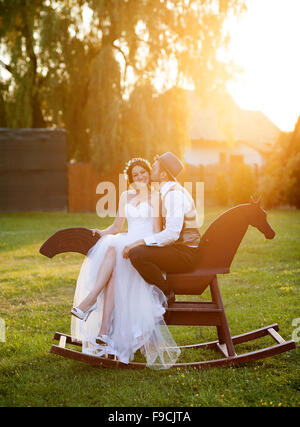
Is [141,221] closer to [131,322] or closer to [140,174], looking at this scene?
[140,174]

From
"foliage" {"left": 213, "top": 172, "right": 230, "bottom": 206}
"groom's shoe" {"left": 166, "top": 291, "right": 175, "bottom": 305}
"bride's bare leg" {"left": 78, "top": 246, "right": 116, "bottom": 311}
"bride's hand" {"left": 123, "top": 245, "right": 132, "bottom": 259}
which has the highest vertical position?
"bride's hand" {"left": 123, "top": 245, "right": 132, "bottom": 259}

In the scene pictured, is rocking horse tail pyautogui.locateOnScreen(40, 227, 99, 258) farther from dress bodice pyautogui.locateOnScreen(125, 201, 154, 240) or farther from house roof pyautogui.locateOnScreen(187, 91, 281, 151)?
house roof pyautogui.locateOnScreen(187, 91, 281, 151)

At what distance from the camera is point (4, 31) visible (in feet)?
56.7

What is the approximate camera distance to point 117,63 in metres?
17.1

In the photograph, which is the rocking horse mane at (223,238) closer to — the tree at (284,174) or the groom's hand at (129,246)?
the groom's hand at (129,246)

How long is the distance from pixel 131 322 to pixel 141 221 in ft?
2.91

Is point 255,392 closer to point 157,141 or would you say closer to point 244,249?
point 244,249

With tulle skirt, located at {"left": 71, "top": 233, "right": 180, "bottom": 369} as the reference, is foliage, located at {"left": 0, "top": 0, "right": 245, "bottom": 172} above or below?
above

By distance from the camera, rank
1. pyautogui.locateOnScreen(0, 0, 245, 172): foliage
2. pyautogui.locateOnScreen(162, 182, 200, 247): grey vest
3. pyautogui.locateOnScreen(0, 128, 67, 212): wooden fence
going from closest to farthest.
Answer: pyautogui.locateOnScreen(162, 182, 200, 247): grey vest < pyautogui.locateOnScreen(0, 0, 245, 172): foliage < pyautogui.locateOnScreen(0, 128, 67, 212): wooden fence

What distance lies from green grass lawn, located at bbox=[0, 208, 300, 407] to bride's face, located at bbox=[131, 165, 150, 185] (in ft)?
5.31

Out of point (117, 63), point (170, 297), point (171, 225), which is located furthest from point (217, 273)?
point (117, 63)

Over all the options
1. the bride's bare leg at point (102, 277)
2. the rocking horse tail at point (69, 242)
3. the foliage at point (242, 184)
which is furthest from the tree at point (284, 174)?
the bride's bare leg at point (102, 277)

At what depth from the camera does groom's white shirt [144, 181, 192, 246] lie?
3881mm

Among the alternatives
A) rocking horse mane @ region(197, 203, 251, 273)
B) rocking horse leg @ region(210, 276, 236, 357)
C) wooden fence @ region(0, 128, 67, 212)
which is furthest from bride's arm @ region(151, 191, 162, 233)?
wooden fence @ region(0, 128, 67, 212)
